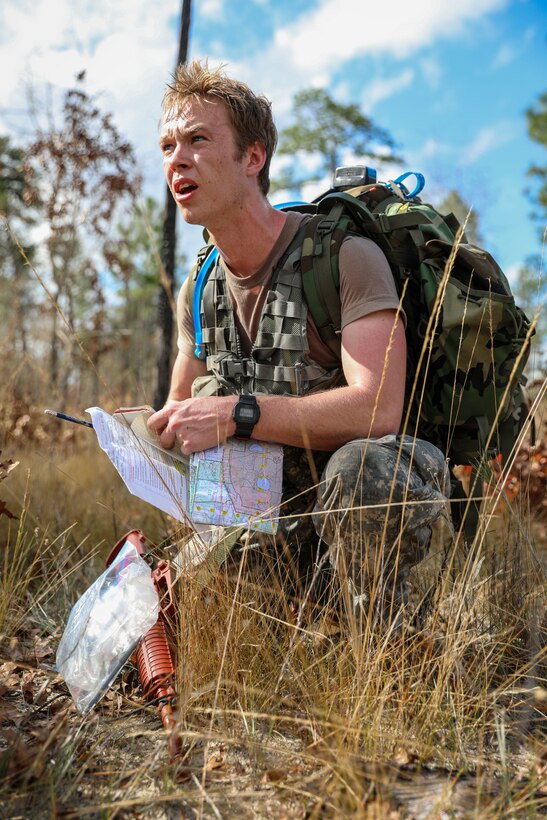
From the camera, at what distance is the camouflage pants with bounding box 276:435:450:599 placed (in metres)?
2.15

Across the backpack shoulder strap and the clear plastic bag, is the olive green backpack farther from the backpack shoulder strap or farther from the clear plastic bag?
the clear plastic bag

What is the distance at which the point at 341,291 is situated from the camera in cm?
248

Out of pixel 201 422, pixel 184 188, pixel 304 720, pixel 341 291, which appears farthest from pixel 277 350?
pixel 304 720

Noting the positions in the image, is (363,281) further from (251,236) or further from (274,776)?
(274,776)

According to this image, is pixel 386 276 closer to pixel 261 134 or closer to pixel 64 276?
pixel 261 134

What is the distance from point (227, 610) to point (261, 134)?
1.85m

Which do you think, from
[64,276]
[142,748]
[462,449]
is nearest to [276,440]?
[462,449]

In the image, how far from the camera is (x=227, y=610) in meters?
2.19

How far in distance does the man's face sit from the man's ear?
5 cm

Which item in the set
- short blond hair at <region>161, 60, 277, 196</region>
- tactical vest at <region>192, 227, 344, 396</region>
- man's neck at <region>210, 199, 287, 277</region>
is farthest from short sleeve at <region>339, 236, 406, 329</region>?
short blond hair at <region>161, 60, 277, 196</region>

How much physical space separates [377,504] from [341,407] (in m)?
0.37

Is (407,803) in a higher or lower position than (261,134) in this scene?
lower

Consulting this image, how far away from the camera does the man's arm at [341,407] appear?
2352mm

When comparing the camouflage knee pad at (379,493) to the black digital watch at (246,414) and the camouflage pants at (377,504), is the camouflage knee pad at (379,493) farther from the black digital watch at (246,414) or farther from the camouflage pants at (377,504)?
the black digital watch at (246,414)
